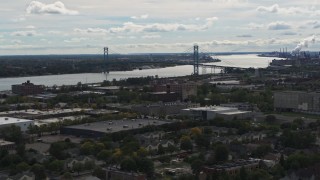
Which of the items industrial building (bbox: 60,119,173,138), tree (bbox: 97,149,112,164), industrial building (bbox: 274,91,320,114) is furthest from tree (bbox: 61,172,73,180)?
industrial building (bbox: 274,91,320,114)

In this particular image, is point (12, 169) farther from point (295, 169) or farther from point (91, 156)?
point (295, 169)

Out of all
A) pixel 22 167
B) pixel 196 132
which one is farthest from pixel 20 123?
pixel 22 167

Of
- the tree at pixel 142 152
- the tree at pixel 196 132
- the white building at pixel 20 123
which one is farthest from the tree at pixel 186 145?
the white building at pixel 20 123

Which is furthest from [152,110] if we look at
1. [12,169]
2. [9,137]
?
[12,169]

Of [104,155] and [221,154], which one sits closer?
[221,154]

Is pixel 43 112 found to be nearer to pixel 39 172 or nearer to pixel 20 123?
pixel 20 123
